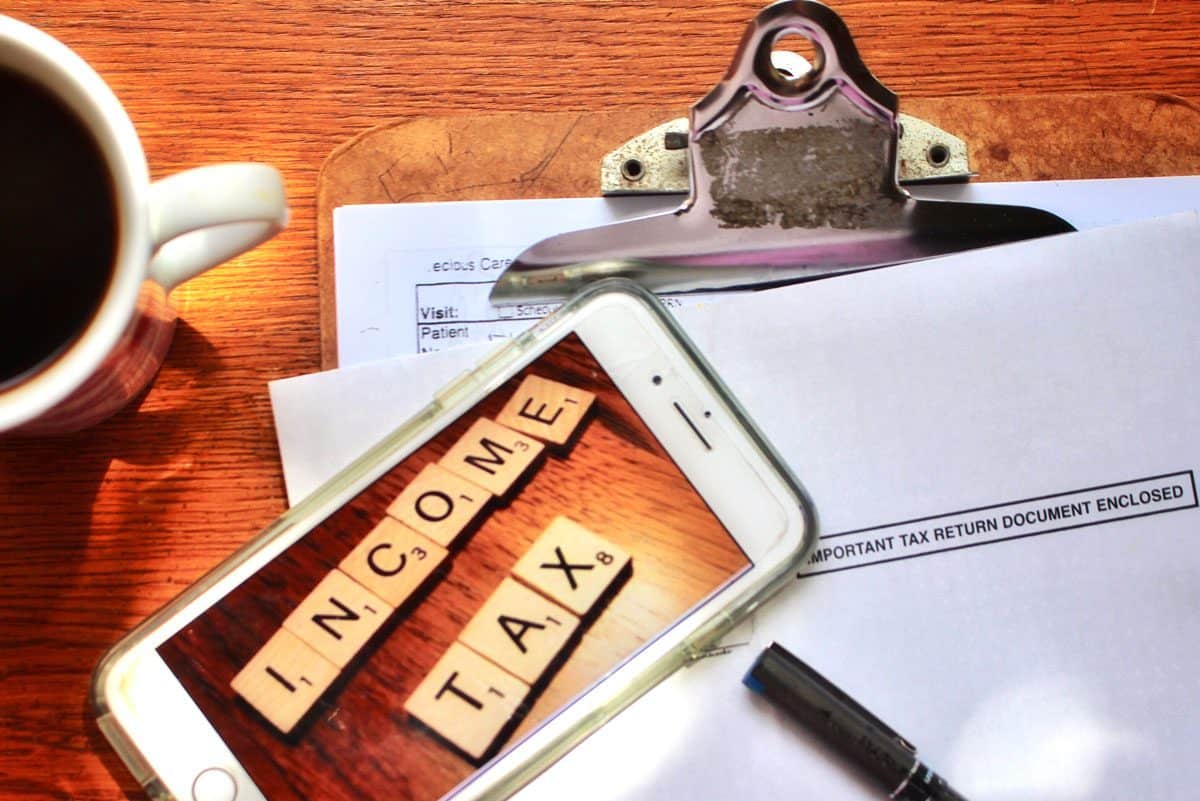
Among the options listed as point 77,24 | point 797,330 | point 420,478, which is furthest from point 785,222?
point 77,24

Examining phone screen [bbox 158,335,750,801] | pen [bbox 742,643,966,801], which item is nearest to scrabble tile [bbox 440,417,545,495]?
phone screen [bbox 158,335,750,801]

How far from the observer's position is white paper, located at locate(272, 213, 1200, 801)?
13.5 inches

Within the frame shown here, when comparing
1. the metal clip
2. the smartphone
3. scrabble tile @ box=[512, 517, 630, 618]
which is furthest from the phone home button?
the metal clip

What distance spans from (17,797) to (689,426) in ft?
0.83

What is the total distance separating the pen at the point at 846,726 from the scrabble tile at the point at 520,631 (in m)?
0.06

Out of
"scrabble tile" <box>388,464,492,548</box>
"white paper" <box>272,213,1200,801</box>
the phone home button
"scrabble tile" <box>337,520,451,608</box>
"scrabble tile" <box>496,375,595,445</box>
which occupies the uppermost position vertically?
"white paper" <box>272,213,1200,801</box>

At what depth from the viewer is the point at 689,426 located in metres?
0.36

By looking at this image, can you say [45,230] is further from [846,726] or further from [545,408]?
[846,726]

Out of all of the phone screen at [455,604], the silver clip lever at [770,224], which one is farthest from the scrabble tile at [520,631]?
the silver clip lever at [770,224]

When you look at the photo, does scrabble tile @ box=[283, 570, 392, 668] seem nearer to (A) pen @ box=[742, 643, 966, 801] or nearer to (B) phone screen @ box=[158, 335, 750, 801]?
(B) phone screen @ box=[158, 335, 750, 801]

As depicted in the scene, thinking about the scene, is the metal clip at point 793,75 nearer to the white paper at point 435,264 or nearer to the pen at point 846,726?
the white paper at point 435,264

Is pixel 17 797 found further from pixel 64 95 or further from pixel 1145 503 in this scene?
pixel 1145 503

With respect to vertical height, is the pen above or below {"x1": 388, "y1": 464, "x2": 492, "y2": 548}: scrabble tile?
above

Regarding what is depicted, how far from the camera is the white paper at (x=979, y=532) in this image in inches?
13.5
